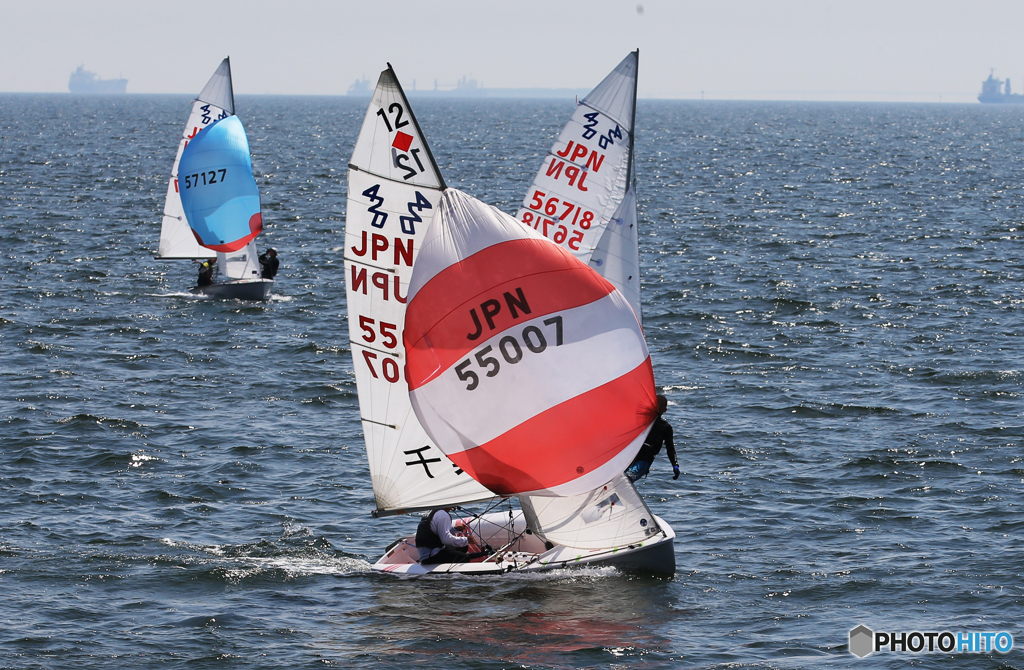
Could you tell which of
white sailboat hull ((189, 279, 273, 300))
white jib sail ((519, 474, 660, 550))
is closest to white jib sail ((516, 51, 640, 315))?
white jib sail ((519, 474, 660, 550))

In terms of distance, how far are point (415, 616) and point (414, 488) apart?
2238mm

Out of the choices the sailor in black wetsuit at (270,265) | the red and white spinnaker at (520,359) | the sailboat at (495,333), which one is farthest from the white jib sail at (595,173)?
the sailor in black wetsuit at (270,265)

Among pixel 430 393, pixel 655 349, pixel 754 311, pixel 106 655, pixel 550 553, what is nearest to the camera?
pixel 106 655

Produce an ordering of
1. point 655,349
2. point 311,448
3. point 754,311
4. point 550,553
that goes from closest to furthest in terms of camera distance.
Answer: point 550,553 → point 311,448 → point 655,349 → point 754,311

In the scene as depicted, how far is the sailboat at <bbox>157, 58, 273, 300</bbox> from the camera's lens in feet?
126

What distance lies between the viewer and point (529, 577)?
17.7 m

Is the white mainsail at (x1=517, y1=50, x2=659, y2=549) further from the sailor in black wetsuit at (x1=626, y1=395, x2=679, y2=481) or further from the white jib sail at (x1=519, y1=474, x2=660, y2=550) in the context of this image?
the white jib sail at (x1=519, y1=474, x2=660, y2=550)

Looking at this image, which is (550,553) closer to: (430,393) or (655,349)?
(430,393)

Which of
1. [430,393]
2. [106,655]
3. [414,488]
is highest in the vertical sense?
[430,393]

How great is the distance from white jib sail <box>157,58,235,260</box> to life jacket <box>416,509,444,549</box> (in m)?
24.1

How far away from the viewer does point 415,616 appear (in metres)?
16.7

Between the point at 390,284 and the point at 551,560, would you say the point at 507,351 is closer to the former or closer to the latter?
the point at 390,284

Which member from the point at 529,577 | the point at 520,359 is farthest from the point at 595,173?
the point at 529,577

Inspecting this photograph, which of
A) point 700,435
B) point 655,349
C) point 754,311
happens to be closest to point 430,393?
point 700,435
